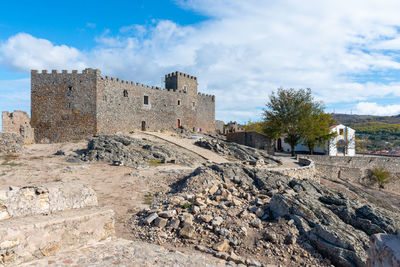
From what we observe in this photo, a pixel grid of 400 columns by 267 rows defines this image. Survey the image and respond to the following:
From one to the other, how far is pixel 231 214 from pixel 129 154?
40.2 feet

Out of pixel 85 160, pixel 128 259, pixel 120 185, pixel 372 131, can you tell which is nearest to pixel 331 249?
pixel 128 259

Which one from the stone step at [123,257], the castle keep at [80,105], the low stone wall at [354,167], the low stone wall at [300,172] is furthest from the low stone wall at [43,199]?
the low stone wall at [354,167]

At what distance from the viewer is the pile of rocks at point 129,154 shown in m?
17.9

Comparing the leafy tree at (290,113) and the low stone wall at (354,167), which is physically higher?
the leafy tree at (290,113)

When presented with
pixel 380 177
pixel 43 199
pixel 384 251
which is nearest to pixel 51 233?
pixel 43 199

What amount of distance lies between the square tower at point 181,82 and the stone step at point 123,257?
34677mm

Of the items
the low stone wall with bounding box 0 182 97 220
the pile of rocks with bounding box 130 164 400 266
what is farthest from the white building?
the low stone wall with bounding box 0 182 97 220

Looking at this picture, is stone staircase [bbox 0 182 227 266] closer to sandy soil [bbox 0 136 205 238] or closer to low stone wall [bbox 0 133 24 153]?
sandy soil [bbox 0 136 205 238]

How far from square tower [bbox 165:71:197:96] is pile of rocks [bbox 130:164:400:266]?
102 ft

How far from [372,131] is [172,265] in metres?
108

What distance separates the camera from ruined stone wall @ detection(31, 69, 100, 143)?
93.1 ft

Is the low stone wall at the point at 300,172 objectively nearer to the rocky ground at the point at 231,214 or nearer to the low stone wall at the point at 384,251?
the rocky ground at the point at 231,214

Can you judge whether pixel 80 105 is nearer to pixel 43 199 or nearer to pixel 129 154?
pixel 129 154

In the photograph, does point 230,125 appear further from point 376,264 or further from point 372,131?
point 372,131
